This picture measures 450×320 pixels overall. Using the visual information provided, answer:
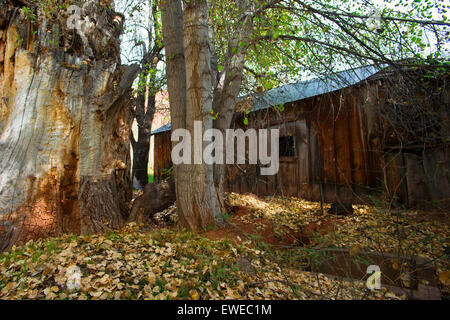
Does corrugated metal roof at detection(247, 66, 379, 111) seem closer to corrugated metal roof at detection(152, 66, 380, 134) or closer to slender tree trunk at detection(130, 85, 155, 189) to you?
corrugated metal roof at detection(152, 66, 380, 134)

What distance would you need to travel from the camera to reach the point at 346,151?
6977 mm

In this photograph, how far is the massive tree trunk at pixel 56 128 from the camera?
3479 mm

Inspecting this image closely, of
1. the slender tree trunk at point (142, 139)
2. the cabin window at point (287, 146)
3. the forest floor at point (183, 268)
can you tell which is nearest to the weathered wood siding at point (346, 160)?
the cabin window at point (287, 146)

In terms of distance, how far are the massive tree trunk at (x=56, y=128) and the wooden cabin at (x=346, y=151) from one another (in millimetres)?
2759

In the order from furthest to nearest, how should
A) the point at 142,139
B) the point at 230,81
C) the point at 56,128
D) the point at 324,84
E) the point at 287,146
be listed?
the point at 142,139 < the point at 287,146 < the point at 324,84 < the point at 230,81 < the point at 56,128

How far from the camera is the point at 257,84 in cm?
577

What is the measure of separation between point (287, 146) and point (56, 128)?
625 centimetres

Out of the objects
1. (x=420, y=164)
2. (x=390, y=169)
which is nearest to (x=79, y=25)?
(x=390, y=169)

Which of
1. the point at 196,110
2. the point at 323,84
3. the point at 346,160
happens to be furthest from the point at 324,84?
the point at 196,110

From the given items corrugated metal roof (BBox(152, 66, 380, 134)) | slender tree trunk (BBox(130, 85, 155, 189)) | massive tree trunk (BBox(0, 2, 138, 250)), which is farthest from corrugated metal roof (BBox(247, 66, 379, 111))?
slender tree trunk (BBox(130, 85, 155, 189))

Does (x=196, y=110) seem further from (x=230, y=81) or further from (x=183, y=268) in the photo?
(x=183, y=268)

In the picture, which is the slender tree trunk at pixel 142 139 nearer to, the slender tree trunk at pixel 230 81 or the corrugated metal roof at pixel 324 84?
the corrugated metal roof at pixel 324 84

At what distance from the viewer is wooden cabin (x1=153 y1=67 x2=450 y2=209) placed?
5723mm

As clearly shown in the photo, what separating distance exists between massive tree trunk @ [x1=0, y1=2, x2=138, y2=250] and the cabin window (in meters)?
5.40
